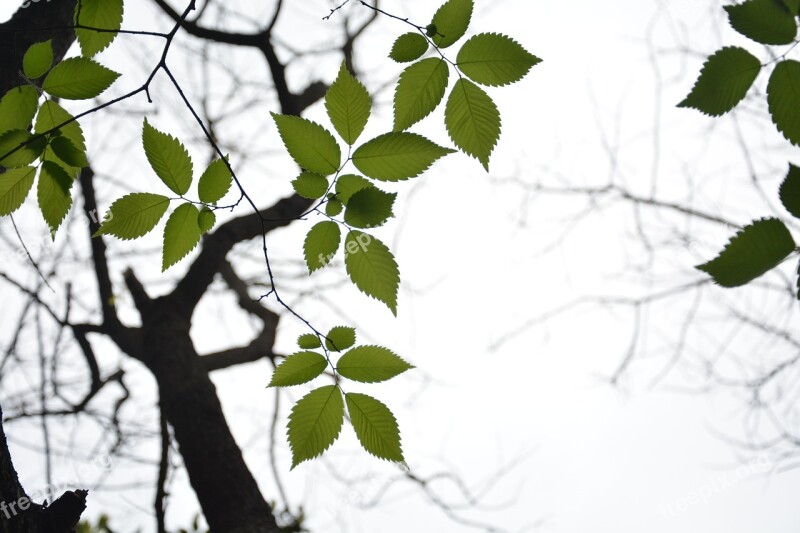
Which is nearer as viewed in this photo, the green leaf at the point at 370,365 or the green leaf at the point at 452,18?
the green leaf at the point at 452,18

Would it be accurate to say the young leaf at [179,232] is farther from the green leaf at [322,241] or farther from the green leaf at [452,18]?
the green leaf at [452,18]

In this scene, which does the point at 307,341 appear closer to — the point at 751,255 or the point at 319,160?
the point at 319,160

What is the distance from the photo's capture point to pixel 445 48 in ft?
2.31

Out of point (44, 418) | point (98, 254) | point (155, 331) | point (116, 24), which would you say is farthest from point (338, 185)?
point (44, 418)

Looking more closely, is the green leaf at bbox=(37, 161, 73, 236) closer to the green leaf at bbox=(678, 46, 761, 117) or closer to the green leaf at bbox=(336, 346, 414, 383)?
the green leaf at bbox=(336, 346, 414, 383)

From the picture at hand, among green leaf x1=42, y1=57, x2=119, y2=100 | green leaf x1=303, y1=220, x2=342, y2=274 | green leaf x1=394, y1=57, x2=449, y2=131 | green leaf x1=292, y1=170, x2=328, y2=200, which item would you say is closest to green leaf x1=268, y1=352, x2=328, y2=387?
green leaf x1=303, y1=220, x2=342, y2=274

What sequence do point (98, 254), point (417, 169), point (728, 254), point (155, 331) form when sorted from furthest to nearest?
point (98, 254), point (155, 331), point (417, 169), point (728, 254)

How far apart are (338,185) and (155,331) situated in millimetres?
2167

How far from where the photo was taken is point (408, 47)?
0.70 meters

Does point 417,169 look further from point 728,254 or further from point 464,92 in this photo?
point 728,254

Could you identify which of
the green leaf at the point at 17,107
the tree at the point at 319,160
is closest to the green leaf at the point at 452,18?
A: the tree at the point at 319,160

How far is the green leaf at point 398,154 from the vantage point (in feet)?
2.28

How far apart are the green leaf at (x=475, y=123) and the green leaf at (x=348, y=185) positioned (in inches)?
5.2

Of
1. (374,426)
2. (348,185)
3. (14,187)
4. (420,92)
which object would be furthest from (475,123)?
(14,187)
